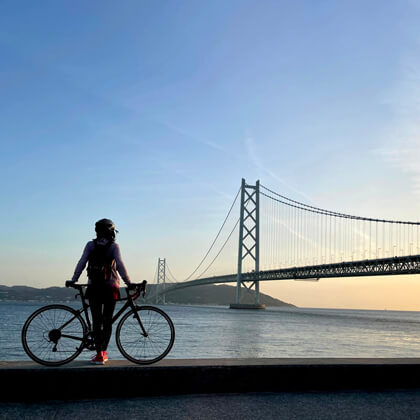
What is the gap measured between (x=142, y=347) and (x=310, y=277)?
56113 mm

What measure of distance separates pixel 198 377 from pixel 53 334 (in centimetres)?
139

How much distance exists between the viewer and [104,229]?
16.0 feet

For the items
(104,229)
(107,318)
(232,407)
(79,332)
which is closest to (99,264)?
(104,229)

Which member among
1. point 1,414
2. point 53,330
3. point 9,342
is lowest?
point 9,342

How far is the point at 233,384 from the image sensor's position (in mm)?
4223

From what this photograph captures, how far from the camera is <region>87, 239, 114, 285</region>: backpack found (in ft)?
15.5

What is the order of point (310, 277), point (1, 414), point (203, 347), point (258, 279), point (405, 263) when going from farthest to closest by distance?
point (258, 279)
point (310, 277)
point (405, 263)
point (203, 347)
point (1, 414)

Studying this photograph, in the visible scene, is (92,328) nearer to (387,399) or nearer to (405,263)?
(387,399)

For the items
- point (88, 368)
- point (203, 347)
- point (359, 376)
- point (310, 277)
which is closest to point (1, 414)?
point (88, 368)

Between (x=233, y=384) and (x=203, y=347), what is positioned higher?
(x=233, y=384)

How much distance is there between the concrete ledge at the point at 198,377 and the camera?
387cm

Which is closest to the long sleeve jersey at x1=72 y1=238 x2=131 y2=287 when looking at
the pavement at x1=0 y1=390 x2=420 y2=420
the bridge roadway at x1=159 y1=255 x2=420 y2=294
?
the pavement at x1=0 y1=390 x2=420 y2=420

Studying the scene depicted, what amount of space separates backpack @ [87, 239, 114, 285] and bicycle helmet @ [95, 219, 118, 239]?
87 millimetres

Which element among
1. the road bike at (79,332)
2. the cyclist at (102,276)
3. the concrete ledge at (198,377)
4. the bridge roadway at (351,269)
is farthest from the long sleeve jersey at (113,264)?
the bridge roadway at (351,269)
